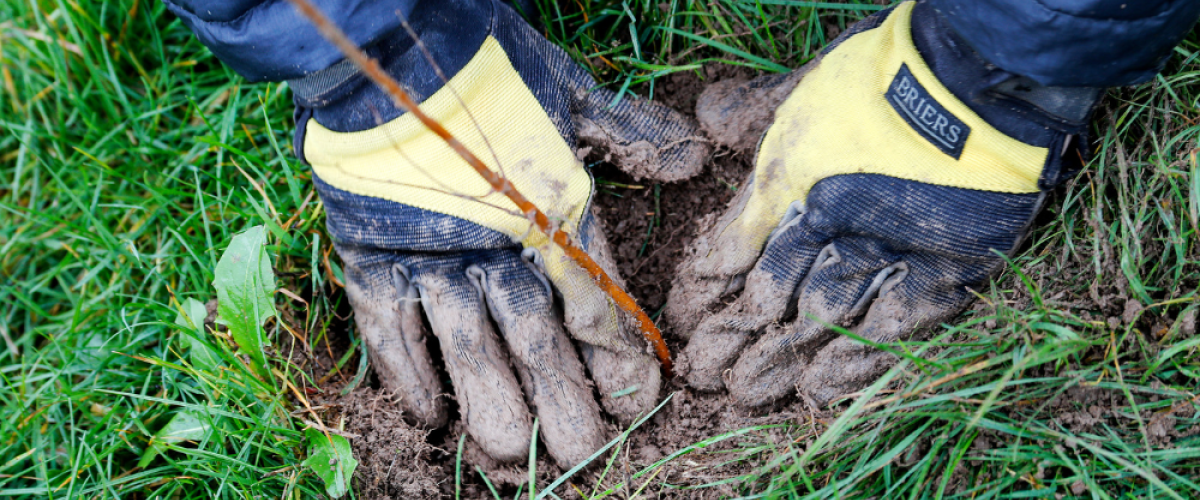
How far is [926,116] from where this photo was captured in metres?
1.37

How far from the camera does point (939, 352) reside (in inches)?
53.4

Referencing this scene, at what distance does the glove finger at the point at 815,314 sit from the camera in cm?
148

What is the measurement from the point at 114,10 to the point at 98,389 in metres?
1.14

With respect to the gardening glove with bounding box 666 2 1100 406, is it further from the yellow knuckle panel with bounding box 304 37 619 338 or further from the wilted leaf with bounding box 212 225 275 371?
the wilted leaf with bounding box 212 225 275 371

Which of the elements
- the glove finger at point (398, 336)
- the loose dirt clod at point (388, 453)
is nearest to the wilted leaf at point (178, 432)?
the loose dirt clod at point (388, 453)

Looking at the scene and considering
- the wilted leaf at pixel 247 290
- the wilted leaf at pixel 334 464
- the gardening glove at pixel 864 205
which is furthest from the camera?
the wilted leaf at pixel 247 290

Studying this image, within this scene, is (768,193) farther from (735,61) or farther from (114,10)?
(114,10)

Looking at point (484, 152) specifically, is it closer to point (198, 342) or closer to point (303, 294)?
point (303, 294)

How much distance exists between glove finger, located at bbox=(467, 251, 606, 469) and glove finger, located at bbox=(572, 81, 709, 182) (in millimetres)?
330

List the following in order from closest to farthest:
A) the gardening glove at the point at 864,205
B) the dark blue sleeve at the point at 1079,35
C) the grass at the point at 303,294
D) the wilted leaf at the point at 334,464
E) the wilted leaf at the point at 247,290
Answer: the dark blue sleeve at the point at 1079,35 → the grass at the point at 303,294 → the gardening glove at the point at 864,205 → the wilted leaf at the point at 334,464 → the wilted leaf at the point at 247,290

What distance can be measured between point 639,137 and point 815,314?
1.81ft

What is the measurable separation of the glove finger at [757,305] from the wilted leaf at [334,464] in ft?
2.40

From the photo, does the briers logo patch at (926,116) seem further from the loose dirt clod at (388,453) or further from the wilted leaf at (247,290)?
the wilted leaf at (247,290)

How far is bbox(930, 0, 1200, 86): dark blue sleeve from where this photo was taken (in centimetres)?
110
